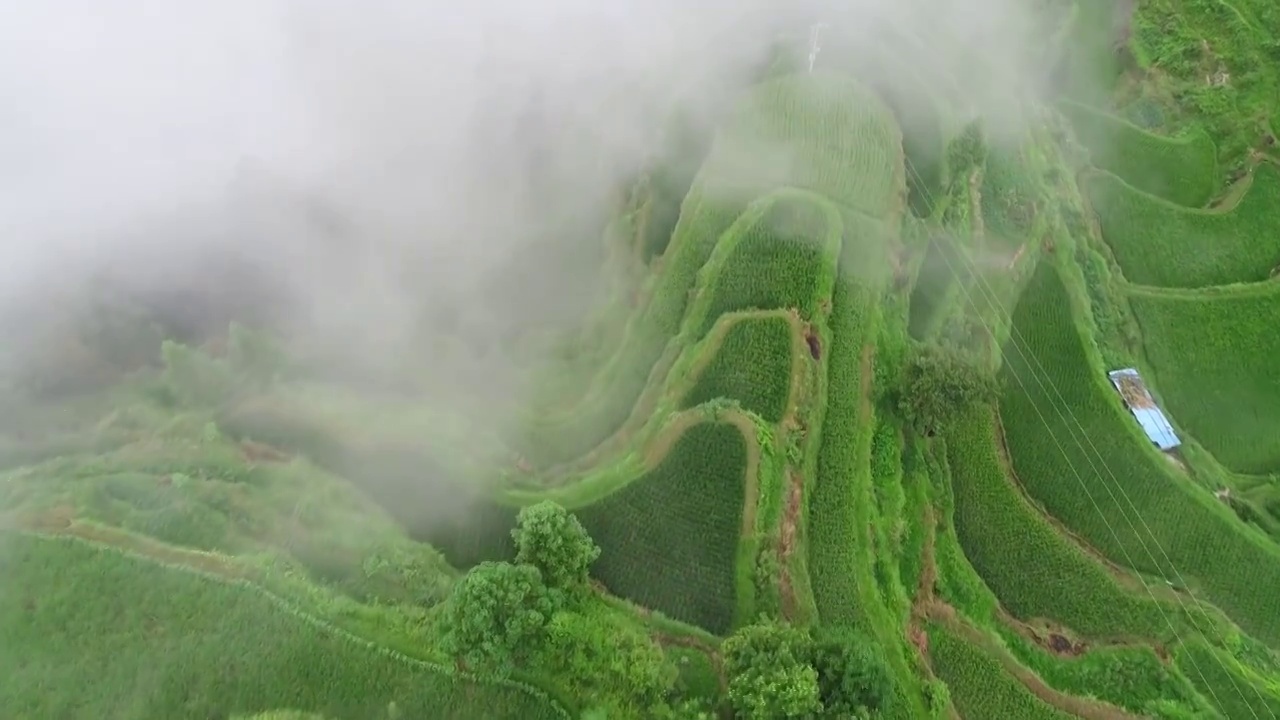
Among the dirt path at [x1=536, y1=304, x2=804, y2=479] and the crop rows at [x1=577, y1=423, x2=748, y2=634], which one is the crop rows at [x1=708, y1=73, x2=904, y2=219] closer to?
the dirt path at [x1=536, y1=304, x2=804, y2=479]

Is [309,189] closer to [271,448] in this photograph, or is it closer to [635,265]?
[271,448]

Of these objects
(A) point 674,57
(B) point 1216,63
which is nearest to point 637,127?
(A) point 674,57

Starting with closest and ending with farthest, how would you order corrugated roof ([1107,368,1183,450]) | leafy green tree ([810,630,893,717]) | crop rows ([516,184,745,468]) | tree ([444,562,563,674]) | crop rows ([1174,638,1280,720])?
leafy green tree ([810,630,893,717]) < tree ([444,562,563,674]) < crop rows ([1174,638,1280,720]) < crop rows ([516,184,745,468]) < corrugated roof ([1107,368,1183,450])

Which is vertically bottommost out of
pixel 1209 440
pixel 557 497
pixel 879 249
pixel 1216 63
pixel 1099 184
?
pixel 557 497

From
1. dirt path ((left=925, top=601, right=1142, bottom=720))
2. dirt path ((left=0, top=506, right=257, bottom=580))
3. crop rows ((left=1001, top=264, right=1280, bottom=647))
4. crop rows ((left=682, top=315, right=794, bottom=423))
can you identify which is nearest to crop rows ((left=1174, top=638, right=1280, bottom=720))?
crop rows ((left=1001, top=264, right=1280, bottom=647))

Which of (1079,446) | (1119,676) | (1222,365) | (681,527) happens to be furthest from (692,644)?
(1222,365)
